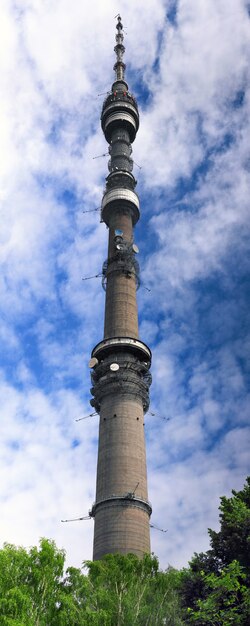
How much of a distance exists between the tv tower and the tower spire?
563 inches

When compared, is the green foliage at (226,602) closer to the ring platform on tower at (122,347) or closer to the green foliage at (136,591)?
the green foliage at (136,591)

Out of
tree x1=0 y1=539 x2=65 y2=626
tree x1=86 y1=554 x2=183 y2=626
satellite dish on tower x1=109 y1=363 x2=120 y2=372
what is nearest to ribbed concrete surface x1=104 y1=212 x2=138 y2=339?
satellite dish on tower x1=109 y1=363 x2=120 y2=372

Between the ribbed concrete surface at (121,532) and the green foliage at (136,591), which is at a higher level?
the ribbed concrete surface at (121,532)

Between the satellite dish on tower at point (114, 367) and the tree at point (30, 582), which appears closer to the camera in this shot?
the tree at point (30, 582)

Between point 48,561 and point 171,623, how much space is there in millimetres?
7871

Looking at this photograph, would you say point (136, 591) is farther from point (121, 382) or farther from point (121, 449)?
point (121, 382)

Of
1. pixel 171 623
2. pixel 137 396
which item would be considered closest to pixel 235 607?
pixel 171 623

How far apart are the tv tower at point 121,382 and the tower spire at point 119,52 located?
46.9 ft

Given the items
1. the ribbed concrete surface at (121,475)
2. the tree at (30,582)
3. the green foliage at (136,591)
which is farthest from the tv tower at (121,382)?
the tree at (30,582)

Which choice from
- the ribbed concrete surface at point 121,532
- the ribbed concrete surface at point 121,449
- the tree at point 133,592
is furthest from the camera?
the ribbed concrete surface at point 121,449

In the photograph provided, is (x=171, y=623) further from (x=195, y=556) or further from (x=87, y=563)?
(x=87, y=563)

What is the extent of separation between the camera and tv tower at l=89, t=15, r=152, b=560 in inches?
2159

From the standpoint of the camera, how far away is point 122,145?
87875 mm

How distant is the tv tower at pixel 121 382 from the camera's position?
5484cm
